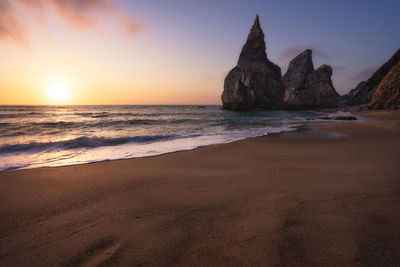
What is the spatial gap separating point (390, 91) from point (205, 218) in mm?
44508

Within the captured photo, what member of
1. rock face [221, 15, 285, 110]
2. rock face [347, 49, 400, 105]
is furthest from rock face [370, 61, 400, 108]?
rock face [347, 49, 400, 105]

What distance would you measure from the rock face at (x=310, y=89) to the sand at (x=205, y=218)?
64074 millimetres

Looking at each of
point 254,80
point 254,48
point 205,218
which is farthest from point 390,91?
point 205,218

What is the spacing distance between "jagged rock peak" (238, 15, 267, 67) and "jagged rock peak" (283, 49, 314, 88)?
20456 millimetres

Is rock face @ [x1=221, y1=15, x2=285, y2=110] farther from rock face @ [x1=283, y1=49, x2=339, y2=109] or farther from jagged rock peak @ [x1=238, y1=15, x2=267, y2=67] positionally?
rock face @ [x1=283, y1=49, x2=339, y2=109]

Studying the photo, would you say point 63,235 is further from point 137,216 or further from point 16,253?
point 137,216

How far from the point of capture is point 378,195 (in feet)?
7.77

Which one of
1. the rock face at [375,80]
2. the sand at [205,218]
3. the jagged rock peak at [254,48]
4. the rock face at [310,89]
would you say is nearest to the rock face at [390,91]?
the rock face at [310,89]

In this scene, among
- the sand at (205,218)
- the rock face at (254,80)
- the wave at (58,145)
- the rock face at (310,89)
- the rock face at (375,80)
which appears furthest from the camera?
the rock face at (310,89)

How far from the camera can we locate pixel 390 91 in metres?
31.5

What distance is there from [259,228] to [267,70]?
202ft

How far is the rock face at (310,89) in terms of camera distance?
201 feet

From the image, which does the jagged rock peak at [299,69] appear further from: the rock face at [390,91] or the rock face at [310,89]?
the rock face at [390,91]

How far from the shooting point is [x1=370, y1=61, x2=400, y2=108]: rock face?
30.4m
